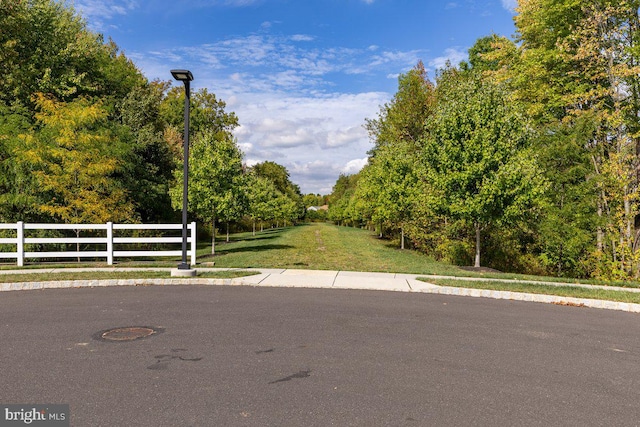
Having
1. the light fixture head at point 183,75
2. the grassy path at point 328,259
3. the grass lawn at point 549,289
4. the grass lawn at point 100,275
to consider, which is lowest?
the grassy path at point 328,259

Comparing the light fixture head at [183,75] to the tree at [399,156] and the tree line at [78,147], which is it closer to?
the tree line at [78,147]

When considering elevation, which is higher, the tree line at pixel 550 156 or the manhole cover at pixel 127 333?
the tree line at pixel 550 156

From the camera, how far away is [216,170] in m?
21.3

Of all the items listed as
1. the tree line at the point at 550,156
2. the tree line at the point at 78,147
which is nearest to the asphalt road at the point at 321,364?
the tree line at the point at 550,156

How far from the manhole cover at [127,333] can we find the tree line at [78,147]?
13169 millimetres

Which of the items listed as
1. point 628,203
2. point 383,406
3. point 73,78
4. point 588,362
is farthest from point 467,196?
point 73,78

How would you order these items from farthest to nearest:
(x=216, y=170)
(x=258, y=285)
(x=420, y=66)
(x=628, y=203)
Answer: (x=420, y=66), (x=216, y=170), (x=628, y=203), (x=258, y=285)

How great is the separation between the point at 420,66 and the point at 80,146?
34.5 m

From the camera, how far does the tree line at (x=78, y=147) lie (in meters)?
17.3

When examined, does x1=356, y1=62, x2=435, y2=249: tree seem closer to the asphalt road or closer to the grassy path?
the grassy path

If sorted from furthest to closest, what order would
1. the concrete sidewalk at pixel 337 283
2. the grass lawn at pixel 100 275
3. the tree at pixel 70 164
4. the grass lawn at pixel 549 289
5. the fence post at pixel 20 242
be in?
the tree at pixel 70 164, the fence post at pixel 20 242, the grass lawn at pixel 100 275, the grass lawn at pixel 549 289, the concrete sidewalk at pixel 337 283

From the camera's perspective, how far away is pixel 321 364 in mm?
4832

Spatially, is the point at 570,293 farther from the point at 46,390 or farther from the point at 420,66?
the point at 420,66

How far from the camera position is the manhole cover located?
5.74 meters
